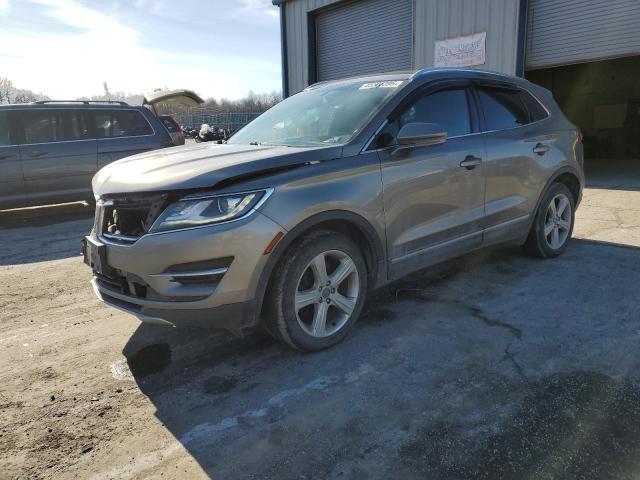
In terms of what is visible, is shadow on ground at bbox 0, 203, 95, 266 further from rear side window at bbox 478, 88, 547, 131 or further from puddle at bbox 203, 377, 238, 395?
rear side window at bbox 478, 88, 547, 131

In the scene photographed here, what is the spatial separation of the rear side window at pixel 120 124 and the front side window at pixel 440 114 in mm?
6057

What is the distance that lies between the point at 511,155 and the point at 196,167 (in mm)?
2773

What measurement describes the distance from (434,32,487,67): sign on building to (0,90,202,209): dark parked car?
807cm

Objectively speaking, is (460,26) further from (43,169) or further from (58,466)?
(58,466)

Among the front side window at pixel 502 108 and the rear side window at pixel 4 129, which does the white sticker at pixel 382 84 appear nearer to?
the front side window at pixel 502 108

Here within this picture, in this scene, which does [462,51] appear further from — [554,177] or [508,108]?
[508,108]

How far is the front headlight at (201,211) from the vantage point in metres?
2.62

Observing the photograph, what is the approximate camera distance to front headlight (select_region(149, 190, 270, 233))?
2625 millimetres

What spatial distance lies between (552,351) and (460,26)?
11485 millimetres

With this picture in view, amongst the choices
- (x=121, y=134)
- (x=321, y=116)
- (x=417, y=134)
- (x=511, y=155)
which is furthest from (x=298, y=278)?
(x=121, y=134)

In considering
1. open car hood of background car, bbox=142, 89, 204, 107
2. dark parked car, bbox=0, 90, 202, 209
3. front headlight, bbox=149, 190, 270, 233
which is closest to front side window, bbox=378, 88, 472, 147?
front headlight, bbox=149, 190, 270, 233

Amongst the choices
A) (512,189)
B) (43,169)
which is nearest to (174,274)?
(512,189)

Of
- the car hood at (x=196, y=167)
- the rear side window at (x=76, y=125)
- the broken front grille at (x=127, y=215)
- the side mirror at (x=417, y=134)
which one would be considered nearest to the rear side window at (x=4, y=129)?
the rear side window at (x=76, y=125)

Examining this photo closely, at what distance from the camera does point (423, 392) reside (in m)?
2.63
